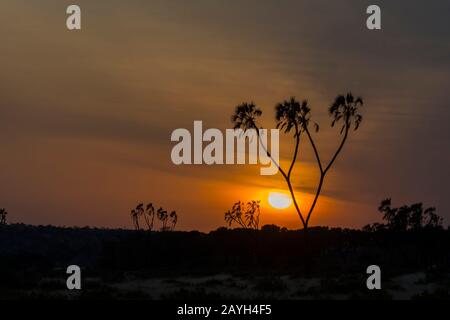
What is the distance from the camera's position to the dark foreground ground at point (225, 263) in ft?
127

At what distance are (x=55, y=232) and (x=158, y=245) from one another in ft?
214

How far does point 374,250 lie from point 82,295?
64.4 m

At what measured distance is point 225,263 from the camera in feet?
289

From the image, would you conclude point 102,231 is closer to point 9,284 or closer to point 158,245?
point 158,245

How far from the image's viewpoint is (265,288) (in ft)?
133

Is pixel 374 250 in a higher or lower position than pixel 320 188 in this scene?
lower

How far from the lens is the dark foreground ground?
38719mm
